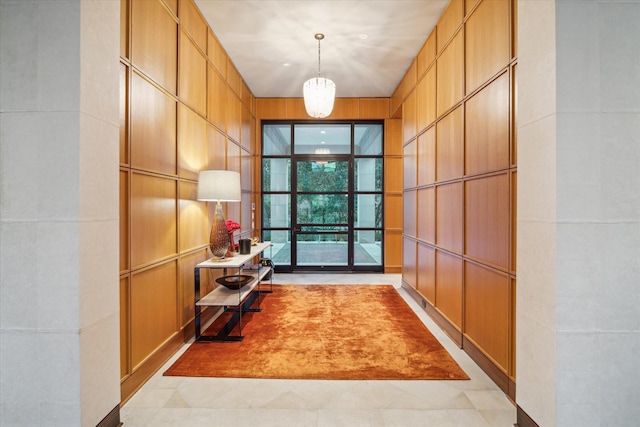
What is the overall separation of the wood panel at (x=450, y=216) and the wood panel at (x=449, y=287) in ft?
0.44

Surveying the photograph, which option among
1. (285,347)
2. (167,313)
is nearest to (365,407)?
(285,347)

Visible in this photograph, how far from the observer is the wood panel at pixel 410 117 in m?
4.57

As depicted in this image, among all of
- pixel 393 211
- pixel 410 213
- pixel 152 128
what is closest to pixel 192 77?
pixel 152 128

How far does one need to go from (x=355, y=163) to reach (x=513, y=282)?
15.2 feet

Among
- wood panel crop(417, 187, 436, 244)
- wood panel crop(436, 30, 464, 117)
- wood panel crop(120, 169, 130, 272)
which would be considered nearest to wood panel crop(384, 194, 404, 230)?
wood panel crop(417, 187, 436, 244)

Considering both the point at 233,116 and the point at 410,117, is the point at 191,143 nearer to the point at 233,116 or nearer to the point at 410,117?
the point at 233,116

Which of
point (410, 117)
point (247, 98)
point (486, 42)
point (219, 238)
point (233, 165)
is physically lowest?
point (219, 238)

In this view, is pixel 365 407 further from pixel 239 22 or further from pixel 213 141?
pixel 239 22

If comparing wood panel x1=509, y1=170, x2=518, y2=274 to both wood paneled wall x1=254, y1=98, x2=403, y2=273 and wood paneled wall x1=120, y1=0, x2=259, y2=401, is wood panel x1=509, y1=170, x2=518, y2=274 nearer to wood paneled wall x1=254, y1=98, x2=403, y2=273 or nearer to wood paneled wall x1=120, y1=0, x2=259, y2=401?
wood paneled wall x1=120, y1=0, x2=259, y2=401

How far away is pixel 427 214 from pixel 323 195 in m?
2.86

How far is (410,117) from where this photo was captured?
189 inches

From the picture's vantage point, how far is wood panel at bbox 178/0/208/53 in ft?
9.99

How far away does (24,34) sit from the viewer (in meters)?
1.58

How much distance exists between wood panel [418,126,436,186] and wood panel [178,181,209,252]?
270cm
